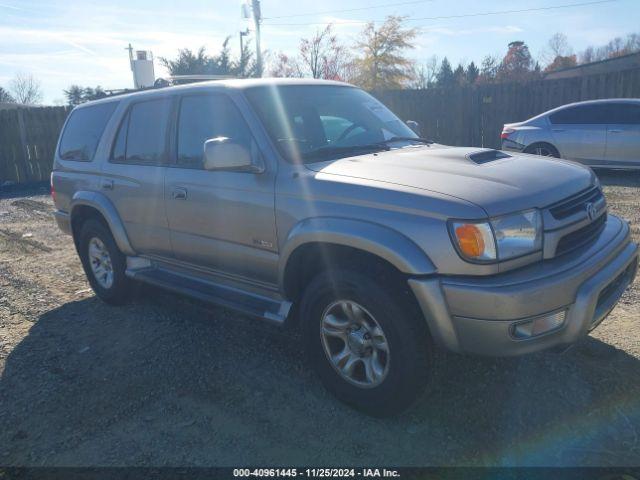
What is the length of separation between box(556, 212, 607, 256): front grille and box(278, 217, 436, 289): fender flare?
0.78 m

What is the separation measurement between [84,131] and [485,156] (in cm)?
396

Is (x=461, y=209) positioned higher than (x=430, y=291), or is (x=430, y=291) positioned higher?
(x=461, y=209)

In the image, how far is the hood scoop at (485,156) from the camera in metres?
3.35

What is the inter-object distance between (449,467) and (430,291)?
35.5 inches

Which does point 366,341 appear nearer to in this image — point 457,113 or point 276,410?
point 276,410

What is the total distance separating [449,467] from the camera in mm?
2680

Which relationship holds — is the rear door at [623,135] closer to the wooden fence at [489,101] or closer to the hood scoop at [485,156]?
the wooden fence at [489,101]

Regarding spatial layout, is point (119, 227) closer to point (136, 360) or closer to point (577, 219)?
point (136, 360)

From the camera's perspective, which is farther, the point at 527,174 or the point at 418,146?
the point at 418,146

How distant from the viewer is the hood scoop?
335 centimetres

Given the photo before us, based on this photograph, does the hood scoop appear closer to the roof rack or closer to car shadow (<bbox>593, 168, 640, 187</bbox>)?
the roof rack

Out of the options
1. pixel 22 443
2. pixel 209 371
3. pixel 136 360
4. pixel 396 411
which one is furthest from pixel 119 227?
pixel 396 411

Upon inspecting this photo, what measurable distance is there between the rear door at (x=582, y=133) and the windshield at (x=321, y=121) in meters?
7.17

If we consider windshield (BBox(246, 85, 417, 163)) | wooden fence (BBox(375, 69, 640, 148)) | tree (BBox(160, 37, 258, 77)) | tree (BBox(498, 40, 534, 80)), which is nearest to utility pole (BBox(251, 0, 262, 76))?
tree (BBox(160, 37, 258, 77))
